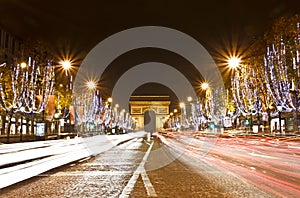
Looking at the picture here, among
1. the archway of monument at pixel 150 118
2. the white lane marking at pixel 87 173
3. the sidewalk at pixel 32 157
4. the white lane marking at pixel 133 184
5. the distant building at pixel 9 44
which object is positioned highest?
the distant building at pixel 9 44

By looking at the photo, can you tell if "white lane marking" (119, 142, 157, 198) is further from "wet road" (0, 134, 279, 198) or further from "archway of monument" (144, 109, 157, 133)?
"archway of monument" (144, 109, 157, 133)

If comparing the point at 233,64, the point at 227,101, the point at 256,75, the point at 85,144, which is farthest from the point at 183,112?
the point at 85,144

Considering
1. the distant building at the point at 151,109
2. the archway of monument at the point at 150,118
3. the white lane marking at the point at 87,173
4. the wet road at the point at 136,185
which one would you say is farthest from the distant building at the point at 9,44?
the archway of monument at the point at 150,118

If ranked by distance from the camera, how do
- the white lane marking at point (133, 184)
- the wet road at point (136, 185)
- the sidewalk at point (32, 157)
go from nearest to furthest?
the white lane marking at point (133, 184) < the wet road at point (136, 185) < the sidewalk at point (32, 157)

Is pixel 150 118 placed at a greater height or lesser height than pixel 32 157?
greater

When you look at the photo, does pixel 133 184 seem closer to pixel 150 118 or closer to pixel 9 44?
pixel 9 44

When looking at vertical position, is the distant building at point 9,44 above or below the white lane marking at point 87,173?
above

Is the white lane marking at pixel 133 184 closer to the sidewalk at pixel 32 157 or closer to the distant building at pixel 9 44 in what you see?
the sidewalk at pixel 32 157

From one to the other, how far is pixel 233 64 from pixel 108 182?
26.7m

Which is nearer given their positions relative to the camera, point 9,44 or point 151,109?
point 9,44

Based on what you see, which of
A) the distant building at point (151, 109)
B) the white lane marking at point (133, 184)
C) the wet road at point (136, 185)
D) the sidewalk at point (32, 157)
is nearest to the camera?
the white lane marking at point (133, 184)

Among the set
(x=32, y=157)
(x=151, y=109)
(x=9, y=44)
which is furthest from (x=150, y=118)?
(x=32, y=157)

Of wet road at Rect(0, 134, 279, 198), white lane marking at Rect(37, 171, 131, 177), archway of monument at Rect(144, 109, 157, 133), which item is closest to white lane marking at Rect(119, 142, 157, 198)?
wet road at Rect(0, 134, 279, 198)

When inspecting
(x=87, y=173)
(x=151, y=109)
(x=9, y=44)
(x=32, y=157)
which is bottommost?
(x=87, y=173)
